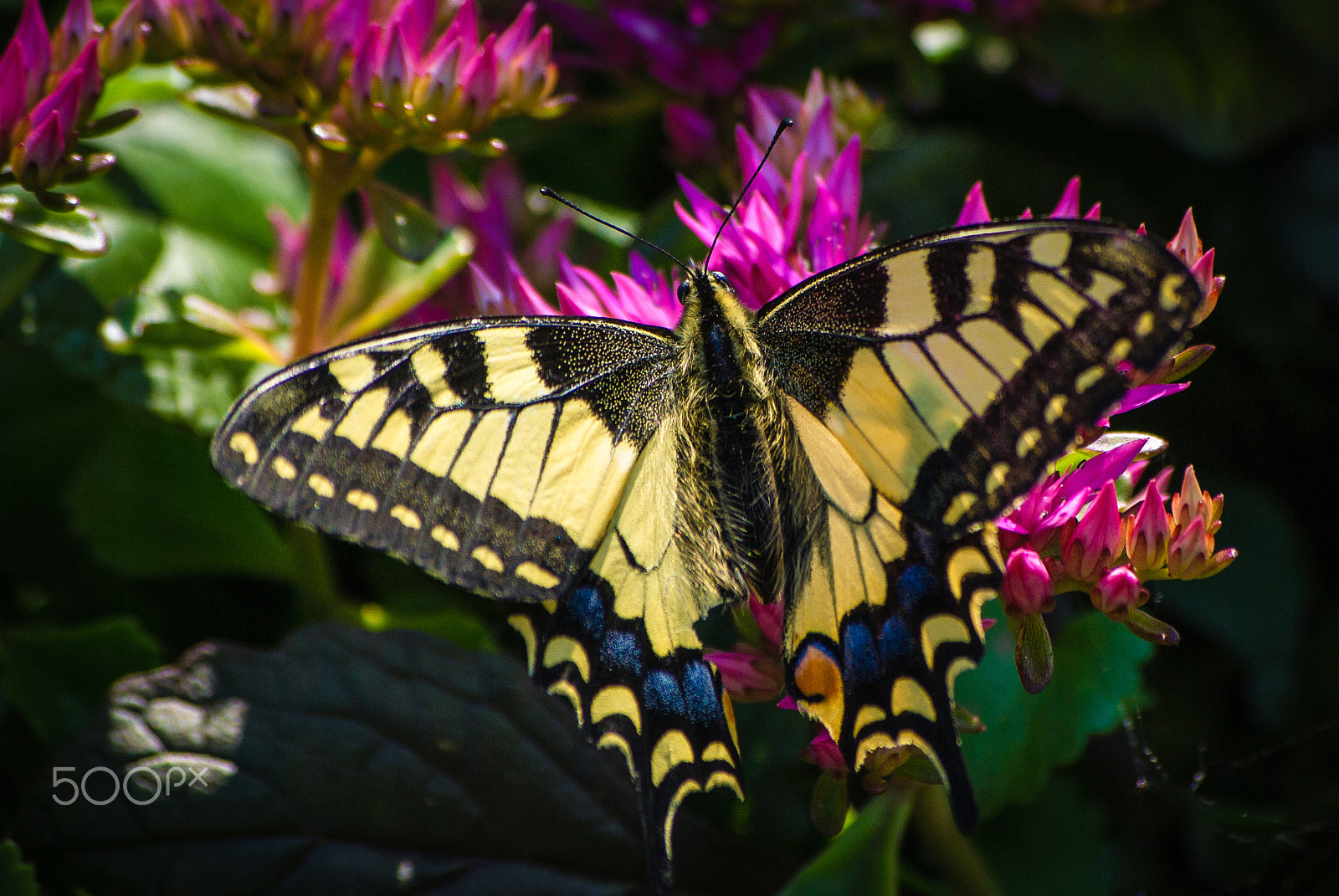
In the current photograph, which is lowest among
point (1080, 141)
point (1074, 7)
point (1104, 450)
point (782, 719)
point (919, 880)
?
point (919, 880)

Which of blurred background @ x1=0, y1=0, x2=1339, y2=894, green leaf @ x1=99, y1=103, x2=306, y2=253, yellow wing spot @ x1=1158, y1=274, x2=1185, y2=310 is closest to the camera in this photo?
yellow wing spot @ x1=1158, y1=274, x2=1185, y2=310

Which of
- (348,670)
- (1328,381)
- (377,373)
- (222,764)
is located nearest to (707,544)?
(377,373)

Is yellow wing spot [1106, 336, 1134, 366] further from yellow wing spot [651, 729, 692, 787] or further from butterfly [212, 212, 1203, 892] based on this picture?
yellow wing spot [651, 729, 692, 787]

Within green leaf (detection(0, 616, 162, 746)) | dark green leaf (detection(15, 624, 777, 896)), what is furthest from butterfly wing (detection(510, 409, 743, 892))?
green leaf (detection(0, 616, 162, 746))

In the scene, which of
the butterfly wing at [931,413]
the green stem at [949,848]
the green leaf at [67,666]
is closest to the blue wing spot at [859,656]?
the butterfly wing at [931,413]

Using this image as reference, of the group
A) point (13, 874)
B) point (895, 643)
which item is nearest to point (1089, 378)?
point (895, 643)

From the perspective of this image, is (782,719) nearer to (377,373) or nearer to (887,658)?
(887,658)
